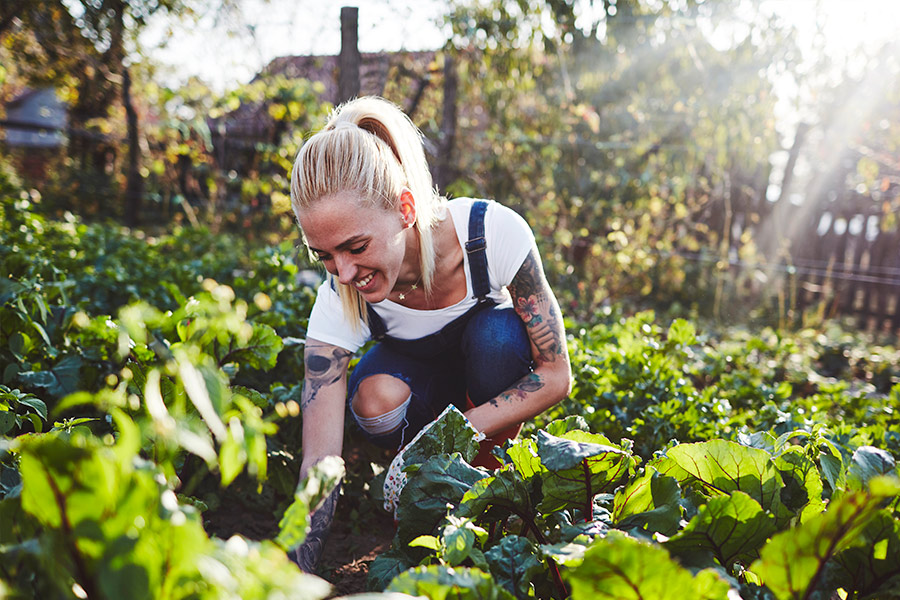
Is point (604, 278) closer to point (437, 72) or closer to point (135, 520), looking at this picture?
point (437, 72)

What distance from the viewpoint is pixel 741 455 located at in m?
1.16

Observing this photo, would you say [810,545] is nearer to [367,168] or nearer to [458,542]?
[458,542]

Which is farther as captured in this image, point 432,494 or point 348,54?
point 348,54

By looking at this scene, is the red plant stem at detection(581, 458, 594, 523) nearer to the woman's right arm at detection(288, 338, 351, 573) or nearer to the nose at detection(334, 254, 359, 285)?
the woman's right arm at detection(288, 338, 351, 573)

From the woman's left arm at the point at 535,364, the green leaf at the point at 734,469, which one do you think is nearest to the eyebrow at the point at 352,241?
the woman's left arm at the point at 535,364

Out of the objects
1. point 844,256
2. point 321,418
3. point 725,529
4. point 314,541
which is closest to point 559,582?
point 725,529

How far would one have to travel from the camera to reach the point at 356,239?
1.74 metres

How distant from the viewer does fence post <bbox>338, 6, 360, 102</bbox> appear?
4.48 meters

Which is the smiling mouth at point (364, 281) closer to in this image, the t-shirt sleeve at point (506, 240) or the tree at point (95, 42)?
the t-shirt sleeve at point (506, 240)

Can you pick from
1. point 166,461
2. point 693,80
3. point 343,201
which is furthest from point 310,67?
point 166,461

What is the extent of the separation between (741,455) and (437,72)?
5.33 meters

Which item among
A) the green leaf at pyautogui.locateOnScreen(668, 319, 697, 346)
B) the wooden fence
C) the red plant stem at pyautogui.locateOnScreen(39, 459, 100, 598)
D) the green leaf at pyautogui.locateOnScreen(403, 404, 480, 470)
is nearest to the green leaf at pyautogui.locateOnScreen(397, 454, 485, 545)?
the green leaf at pyautogui.locateOnScreen(403, 404, 480, 470)

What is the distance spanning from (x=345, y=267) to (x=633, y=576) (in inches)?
46.4

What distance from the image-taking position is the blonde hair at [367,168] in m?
1.74
